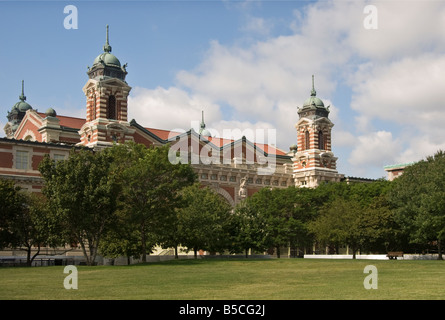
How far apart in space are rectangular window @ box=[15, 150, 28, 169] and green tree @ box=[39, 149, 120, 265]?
20.6m

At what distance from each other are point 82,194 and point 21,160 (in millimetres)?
24620

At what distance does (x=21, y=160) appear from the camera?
64.3 metres

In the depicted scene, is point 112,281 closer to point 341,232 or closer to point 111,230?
point 111,230

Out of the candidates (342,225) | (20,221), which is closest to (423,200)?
(342,225)

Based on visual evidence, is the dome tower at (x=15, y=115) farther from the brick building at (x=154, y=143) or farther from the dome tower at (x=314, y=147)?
the dome tower at (x=314, y=147)

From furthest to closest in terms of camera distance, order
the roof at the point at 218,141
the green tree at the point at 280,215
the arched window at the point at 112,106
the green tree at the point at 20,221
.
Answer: the roof at the point at 218,141, the arched window at the point at 112,106, the green tree at the point at 280,215, the green tree at the point at 20,221

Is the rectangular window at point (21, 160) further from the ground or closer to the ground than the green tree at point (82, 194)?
further from the ground

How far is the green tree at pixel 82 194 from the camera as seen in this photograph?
4228 cm

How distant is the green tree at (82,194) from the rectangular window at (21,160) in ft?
67.6

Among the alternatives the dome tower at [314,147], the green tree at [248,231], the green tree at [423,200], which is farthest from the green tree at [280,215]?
the dome tower at [314,147]

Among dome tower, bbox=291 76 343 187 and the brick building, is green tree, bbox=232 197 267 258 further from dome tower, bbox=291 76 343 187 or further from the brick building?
dome tower, bbox=291 76 343 187

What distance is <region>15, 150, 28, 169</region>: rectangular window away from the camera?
64.1m
